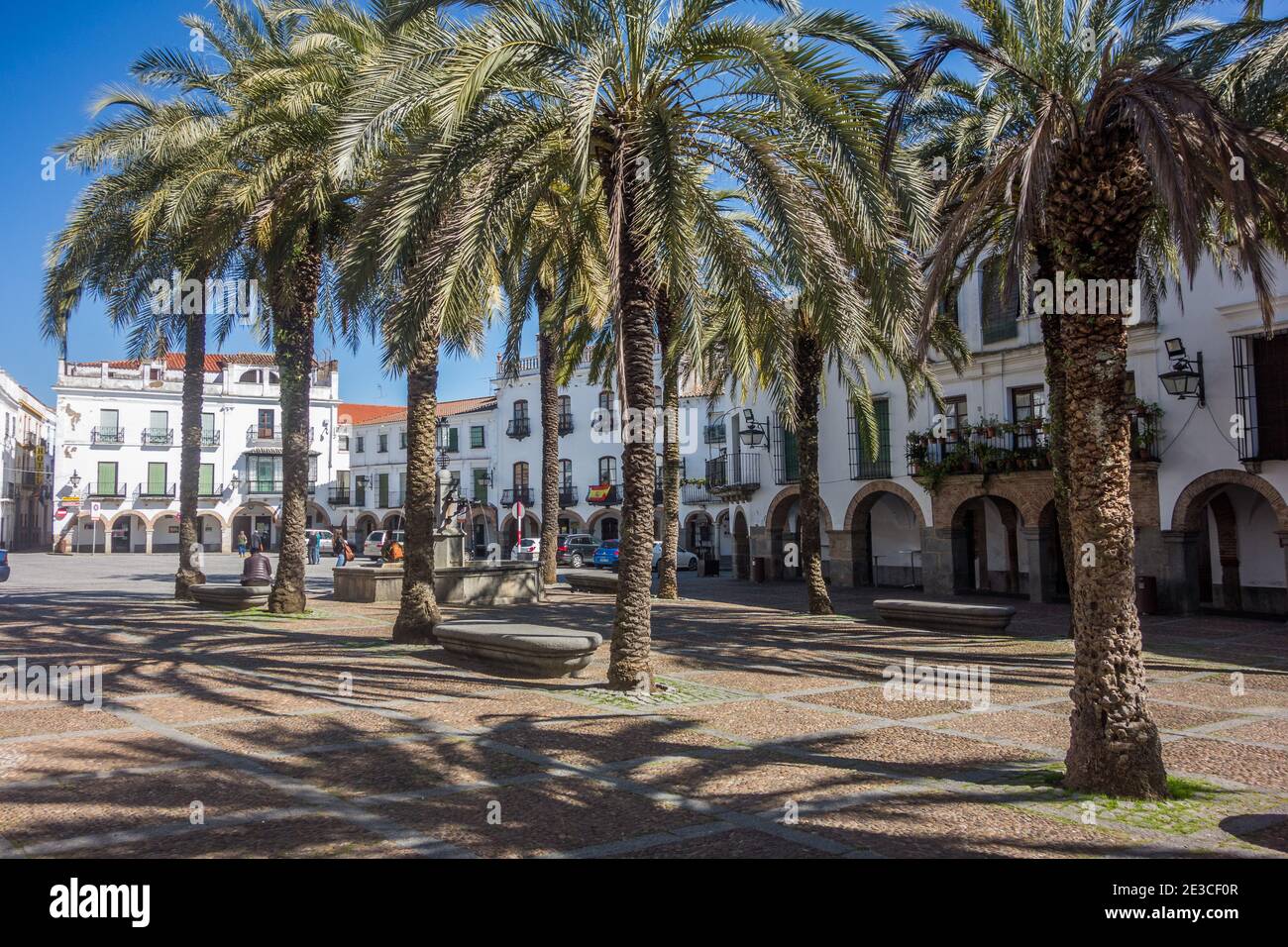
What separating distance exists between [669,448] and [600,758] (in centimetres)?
1444

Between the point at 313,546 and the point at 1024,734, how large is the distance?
40.4m

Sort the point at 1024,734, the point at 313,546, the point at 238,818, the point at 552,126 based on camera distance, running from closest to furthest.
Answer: the point at 238,818, the point at 1024,734, the point at 552,126, the point at 313,546

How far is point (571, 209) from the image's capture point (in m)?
12.5

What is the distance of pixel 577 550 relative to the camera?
4419 cm

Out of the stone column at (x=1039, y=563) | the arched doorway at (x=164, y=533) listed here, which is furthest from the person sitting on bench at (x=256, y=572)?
the arched doorway at (x=164, y=533)

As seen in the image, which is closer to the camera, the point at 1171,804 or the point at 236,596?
the point at 1171,804

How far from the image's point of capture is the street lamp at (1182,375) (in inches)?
751

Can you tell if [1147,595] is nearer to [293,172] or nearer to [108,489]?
[293,172]

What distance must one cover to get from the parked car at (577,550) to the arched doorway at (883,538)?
51.9ft

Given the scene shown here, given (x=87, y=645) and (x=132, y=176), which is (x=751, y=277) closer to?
(x=87, y=645)

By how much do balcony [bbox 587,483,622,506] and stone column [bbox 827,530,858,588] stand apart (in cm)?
2356

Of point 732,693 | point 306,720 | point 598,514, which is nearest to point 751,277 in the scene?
point 732,693

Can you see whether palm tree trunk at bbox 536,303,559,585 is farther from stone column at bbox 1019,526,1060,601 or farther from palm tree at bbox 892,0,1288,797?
palm tree at bbox 892,0,1288,797

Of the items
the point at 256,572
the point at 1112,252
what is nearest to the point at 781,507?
the point at 256,572
